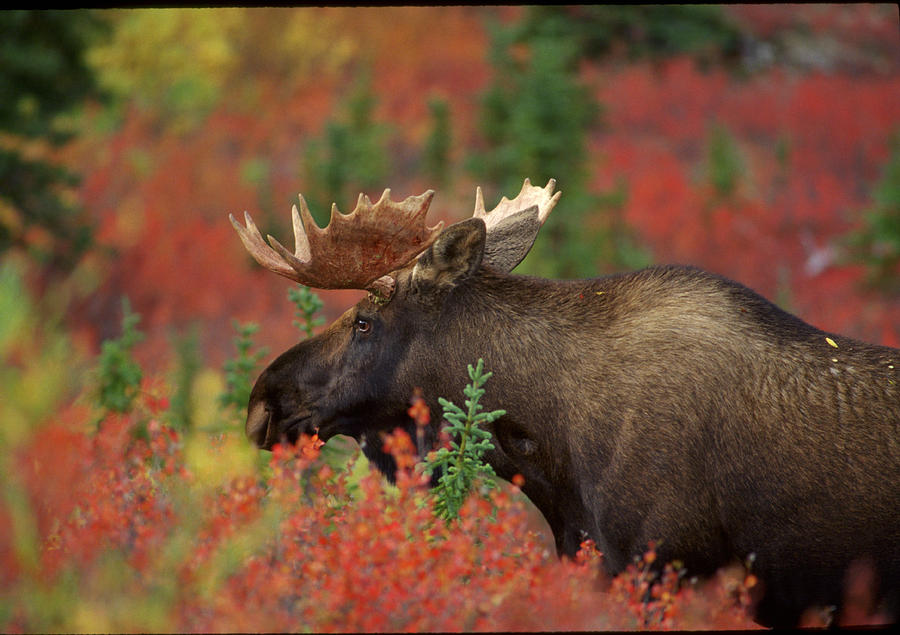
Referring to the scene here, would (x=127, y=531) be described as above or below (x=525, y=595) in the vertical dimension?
above

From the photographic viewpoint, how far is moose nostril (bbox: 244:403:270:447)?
489 centimetres

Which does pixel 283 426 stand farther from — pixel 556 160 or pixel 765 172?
pixel 765 172

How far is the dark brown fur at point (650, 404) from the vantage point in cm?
423

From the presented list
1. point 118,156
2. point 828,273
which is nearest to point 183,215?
point 118,156

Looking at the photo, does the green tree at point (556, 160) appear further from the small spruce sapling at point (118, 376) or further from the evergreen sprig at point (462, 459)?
the evergreen sprig at point (462, 459)

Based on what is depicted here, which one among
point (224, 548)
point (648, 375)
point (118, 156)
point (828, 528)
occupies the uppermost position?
point (118, 156)

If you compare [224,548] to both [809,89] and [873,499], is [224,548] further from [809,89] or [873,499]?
[809,89]

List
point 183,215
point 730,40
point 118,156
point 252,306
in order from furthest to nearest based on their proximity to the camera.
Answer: point 730,40 → point 118,156 → point 183,215 → point 252,306

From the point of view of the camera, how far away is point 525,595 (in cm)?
379

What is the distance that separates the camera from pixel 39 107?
44.0ft

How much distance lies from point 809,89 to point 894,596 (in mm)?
20470

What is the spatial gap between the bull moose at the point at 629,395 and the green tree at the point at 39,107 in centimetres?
881

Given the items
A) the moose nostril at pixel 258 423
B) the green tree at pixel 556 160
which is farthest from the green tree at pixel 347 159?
the moose nostril at pixel 258 423

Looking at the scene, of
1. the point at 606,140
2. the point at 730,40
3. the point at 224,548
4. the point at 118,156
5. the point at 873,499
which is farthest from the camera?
the point at 730,40
